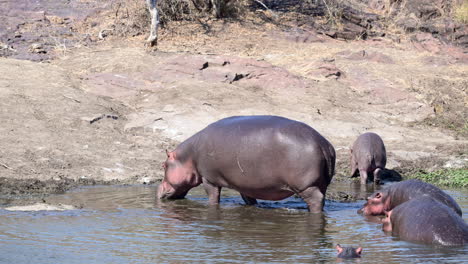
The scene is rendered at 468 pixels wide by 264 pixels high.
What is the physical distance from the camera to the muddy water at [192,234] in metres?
6.14

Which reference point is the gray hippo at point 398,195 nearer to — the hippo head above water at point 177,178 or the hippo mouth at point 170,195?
the hippo head above water at point 177,178

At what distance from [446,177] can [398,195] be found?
3.20m

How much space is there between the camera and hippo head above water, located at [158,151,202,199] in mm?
9268

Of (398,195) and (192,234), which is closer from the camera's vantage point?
(192,234)

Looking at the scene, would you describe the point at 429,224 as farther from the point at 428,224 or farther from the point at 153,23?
the point at 153,23

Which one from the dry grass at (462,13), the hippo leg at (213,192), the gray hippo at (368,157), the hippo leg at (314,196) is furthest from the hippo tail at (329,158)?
the dry grass at (462,13)

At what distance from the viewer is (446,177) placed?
36.8ft

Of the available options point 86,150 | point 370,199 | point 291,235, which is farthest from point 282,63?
point 291,235

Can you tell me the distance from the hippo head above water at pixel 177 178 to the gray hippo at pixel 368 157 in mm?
3091

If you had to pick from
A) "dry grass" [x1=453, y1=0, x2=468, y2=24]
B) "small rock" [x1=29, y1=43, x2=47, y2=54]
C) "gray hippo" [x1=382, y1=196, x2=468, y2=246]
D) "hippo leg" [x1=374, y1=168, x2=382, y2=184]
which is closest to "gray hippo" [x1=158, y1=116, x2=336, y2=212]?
"gray hippo" [x1=382, y1=196, x2=468, y2=246]

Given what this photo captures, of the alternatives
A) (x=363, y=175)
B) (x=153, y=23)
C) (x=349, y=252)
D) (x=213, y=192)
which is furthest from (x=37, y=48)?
(x=349, y=252)

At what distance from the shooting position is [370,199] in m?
8.50

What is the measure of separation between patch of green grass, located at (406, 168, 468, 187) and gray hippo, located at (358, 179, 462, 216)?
265 cm

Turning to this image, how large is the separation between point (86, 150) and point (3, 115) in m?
1.78
